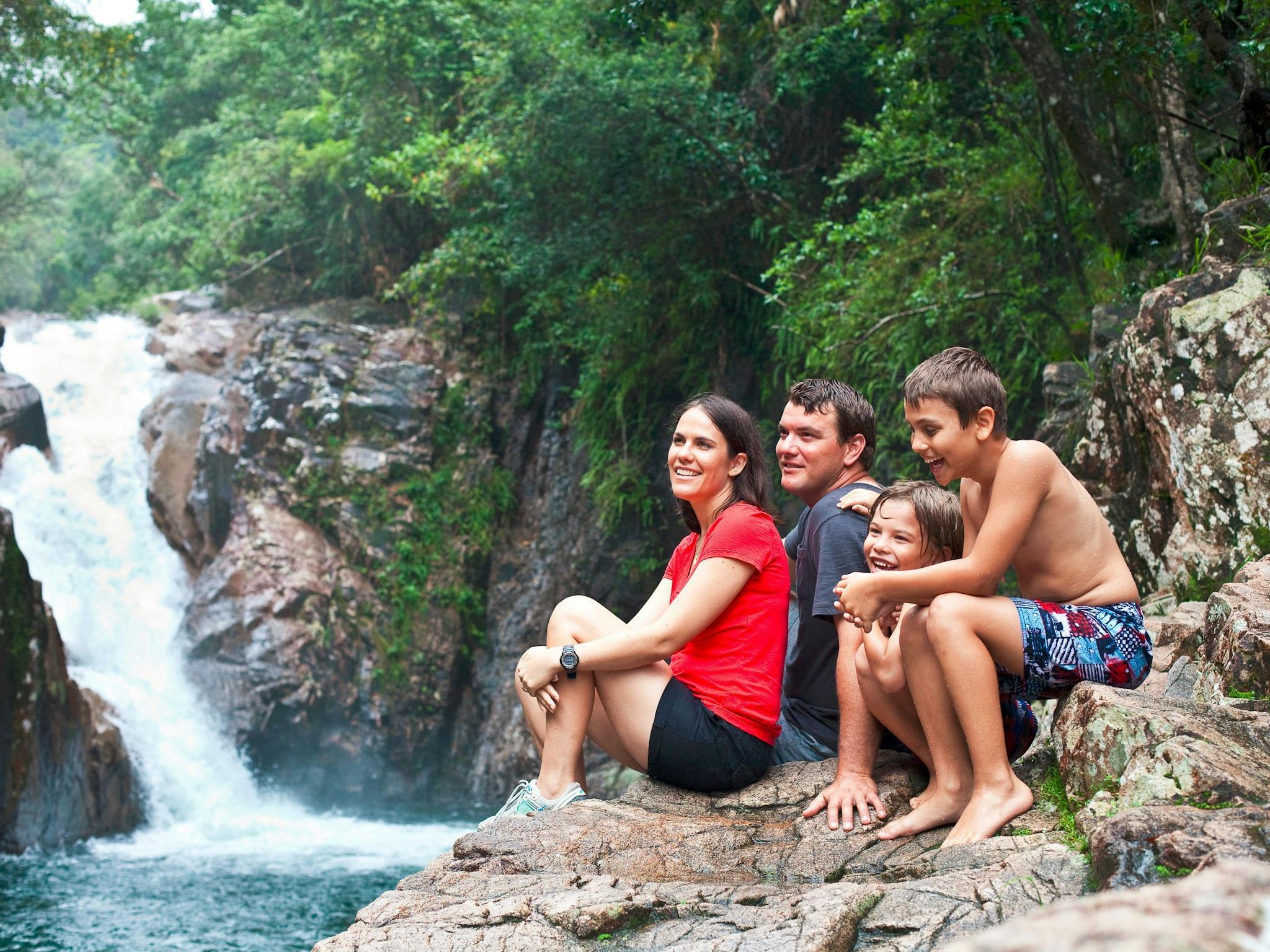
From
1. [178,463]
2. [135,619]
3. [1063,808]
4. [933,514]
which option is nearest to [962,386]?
[933,514]

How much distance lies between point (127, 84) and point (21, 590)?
14546mm

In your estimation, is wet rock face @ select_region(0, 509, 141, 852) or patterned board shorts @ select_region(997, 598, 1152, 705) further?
wet rock face @ select_region(0, 509, 141, 852)

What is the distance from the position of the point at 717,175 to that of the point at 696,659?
7.58 metres

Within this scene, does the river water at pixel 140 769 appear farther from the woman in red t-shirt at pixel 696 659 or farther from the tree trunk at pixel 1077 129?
the tree trunk at pixel 1077 129

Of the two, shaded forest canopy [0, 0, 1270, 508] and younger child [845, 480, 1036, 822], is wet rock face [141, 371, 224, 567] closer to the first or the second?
shaded forest canopy [0, 0, 1270, 508]

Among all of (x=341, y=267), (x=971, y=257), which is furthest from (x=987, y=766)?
(x=341, y=267)

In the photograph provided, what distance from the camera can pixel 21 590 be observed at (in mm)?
8680

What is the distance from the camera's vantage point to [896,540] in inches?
129

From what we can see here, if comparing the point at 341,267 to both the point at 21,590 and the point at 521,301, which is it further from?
the point at 21,590

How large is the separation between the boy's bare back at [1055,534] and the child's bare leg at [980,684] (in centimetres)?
25

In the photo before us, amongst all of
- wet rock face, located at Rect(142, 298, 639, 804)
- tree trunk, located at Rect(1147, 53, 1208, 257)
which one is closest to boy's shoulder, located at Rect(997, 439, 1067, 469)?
tree trunk, located at Rect(1147, 53, 1208, 257)

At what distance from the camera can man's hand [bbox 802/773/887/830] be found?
3.18 metres

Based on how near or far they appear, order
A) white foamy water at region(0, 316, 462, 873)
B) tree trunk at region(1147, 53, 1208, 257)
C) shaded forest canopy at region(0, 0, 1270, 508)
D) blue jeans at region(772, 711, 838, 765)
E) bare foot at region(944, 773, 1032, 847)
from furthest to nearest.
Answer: white foamy water at region(0, 316, 462, 873), shaded forest canopy at region(0, 0, 1270, 508), tree trunk at region(1147, 53, 1208, 257), blue jeans at region(772, 711, 838, 765), bare foot at region(944, 773, 1032, 847)

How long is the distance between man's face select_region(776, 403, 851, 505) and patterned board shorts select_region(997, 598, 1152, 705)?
908 millimetres
